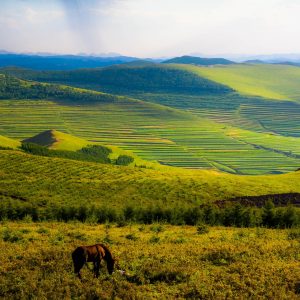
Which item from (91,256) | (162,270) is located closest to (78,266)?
(91,256)

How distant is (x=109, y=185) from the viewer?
345 ft

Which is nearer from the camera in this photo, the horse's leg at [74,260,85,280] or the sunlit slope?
the horse's leg at [74,260,85,280]

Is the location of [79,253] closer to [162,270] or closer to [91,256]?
[91,256]

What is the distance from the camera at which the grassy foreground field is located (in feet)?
70.7

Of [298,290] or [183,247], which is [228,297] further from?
[183,247]

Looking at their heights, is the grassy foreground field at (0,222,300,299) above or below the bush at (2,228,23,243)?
above

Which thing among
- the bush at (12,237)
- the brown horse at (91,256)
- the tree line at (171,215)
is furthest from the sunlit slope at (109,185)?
the brown horse at (91,256)

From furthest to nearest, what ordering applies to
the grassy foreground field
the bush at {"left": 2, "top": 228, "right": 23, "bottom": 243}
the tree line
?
the tree line → the bush at {"left": 2, "top": 228, "right": 23, "bottom": 243} → the grassy foreground field

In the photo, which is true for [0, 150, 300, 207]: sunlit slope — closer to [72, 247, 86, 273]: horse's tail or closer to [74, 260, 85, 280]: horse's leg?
[74, 260, 85, 280]: horse's leg

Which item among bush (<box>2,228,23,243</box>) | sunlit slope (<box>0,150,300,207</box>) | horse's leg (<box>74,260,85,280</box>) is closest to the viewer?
horse's leg (<box>74,260,85,280</box>)

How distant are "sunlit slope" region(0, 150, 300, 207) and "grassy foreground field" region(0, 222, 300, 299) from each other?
49.1 m

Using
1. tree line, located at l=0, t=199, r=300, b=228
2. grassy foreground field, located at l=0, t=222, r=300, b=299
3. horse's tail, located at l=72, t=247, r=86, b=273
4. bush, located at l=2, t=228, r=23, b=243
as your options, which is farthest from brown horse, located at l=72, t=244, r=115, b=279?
tree line, located at l=0, t=199, r=300, b=228

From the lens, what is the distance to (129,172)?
127m

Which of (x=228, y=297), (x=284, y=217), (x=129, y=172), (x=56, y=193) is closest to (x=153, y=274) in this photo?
(x=228, y=297)
